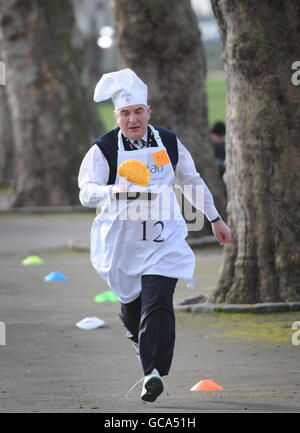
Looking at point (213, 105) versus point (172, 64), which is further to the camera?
point (213, 105)

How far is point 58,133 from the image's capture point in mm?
A: 22391

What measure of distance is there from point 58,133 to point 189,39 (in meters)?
6.99

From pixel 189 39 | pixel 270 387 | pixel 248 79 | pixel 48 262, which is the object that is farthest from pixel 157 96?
pixel 270 387

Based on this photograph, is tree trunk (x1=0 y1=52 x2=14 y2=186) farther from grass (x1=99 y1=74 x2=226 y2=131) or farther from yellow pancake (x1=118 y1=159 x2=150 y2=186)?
yellow pancake (x1=118 y1=159 x2=150 y2=186)

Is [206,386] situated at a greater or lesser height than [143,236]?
lesser

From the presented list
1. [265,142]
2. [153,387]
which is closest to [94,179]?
[153,387]

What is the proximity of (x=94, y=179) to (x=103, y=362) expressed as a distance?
6.51 feet

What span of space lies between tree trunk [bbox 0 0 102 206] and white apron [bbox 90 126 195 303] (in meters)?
15.2

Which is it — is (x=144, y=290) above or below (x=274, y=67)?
below

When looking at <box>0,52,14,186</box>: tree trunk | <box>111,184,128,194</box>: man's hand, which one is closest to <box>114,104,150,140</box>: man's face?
<box>111,184,128,194</box>: man's hand

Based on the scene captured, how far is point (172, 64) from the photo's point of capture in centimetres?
1584

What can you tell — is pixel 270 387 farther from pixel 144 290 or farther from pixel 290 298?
pixel 290 298

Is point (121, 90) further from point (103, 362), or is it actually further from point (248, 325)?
point (248, 325)

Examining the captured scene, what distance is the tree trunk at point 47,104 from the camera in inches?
866
